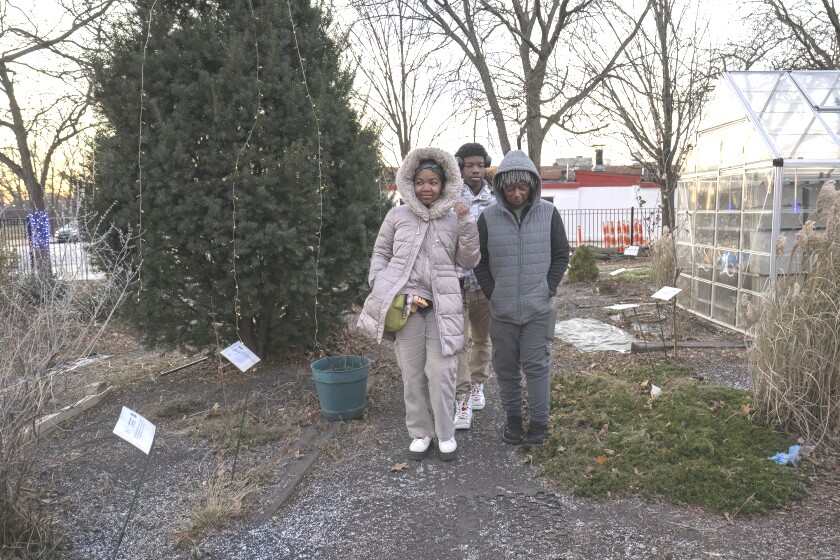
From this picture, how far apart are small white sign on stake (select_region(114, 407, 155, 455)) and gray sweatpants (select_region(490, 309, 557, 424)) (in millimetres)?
2150

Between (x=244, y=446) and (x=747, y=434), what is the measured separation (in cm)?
336

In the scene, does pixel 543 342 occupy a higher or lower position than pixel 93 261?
lower

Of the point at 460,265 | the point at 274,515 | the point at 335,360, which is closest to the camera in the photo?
the point at 274,515

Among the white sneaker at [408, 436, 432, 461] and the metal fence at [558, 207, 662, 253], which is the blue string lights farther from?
the metal fence at [558, 207, 662, 253]

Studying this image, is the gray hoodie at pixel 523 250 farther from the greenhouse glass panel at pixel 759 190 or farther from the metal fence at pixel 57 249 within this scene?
the greenhouse glass panel at pixel 759 190

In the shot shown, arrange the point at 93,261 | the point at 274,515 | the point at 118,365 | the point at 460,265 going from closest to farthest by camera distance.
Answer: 1. the point at 274,515
2. the point at 460,265
3. the point at 93,261
4. the point at 118,365

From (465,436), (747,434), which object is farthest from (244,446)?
(747,434)

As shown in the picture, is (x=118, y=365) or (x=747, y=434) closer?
(x=747, y=434)

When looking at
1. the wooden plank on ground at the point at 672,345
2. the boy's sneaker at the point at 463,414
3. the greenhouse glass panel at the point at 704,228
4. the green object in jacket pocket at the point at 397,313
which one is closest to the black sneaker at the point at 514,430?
the boy's sneaker at the point at 463,414

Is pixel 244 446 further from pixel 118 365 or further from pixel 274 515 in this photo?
pixel 118 365

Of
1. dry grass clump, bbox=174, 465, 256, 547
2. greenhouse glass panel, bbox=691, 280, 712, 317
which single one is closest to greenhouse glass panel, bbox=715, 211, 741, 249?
greenhouse glass panel, bbox=691, 280, 712, 317

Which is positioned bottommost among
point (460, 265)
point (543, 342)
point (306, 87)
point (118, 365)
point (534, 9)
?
point (118, 365)

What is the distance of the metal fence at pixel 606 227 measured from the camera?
24.4 meters

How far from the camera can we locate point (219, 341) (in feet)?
Answer: 17.8
